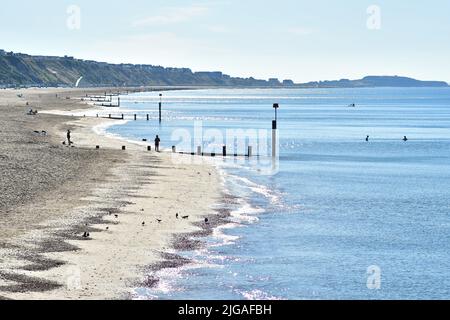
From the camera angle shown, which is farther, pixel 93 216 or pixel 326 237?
pixel 93 216

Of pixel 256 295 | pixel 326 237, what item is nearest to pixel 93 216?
pixel 326 237

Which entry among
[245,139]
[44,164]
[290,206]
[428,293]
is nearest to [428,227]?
[290,206]

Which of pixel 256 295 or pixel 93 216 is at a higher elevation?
pixel 93 216

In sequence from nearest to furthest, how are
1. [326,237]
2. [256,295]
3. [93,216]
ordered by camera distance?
[256,295] < [326,237] < [93,216]

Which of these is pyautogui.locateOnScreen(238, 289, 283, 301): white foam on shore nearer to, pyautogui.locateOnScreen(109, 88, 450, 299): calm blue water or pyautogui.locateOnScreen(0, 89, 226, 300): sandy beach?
pyautogui.locateOnScreen(109, 88, 450, 299): calm blue water

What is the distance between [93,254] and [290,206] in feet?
58.1

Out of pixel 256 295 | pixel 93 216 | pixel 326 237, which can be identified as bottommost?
pixel 326 237

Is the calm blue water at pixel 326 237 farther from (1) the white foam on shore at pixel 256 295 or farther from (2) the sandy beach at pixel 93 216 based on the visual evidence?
(2) the sandy beach at pixel 93 216

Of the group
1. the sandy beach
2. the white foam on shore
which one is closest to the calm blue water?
the white foam on shore

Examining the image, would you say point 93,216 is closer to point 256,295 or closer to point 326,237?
point 326,237

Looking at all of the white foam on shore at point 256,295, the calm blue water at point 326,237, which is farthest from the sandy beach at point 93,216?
the white foam on shore at point 256,295

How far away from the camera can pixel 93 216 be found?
3600 cm

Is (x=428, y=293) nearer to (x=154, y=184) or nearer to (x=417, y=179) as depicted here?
(x=154, y=184)
